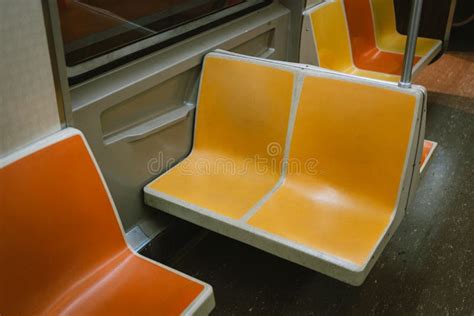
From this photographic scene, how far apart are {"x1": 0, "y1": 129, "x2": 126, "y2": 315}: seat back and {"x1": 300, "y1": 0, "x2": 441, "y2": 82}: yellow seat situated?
164 centimetres

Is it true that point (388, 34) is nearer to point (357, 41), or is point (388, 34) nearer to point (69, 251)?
point (357, 41)

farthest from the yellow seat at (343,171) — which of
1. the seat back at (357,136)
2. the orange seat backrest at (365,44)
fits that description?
the orange seat backrest at (365,44)

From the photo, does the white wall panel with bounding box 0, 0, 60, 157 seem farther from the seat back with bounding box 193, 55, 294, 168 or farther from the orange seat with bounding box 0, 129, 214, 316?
the seat back with bounding box 193, 55, 294, 168

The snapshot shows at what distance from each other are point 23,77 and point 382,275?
1602 mm

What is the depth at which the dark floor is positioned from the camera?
1.96m

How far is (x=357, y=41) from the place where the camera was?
331cm

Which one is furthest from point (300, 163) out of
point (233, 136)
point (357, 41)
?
point (357, 41)

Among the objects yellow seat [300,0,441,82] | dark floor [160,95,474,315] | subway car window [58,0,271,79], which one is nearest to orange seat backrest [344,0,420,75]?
yellow seat [300,0,441,82]

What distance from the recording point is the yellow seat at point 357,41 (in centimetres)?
282

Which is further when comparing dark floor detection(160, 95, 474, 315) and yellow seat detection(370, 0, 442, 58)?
yellow seat detection(370, 0, 442, 58)

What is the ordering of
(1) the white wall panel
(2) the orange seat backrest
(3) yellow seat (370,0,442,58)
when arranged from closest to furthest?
(1) the white wall panel < (2) the orange seat backrest < (3) yellow seat (370,0,442,58)

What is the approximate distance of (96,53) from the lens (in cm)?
176

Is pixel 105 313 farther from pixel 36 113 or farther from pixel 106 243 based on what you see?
pixel 36 113

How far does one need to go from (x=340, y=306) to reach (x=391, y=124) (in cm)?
75
